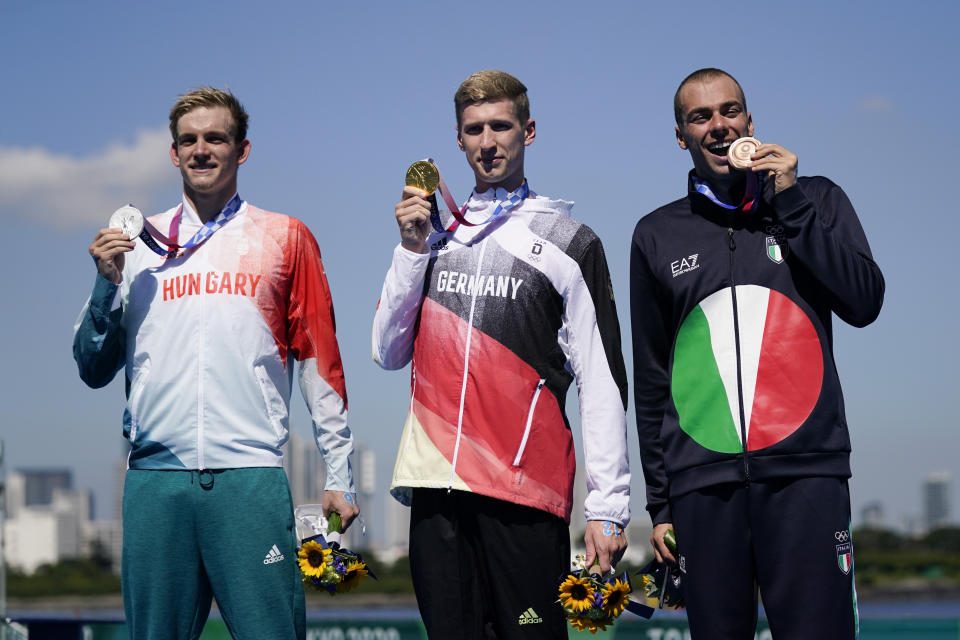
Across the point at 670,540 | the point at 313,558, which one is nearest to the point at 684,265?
the point at 670,540

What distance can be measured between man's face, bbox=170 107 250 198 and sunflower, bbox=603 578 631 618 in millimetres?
2409

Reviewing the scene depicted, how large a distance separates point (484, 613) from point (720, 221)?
6.05 ft

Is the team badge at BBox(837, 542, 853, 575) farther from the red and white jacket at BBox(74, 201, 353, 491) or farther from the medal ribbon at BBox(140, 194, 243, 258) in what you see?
the medal ribbon at BBox(140, 194, 243, 258)

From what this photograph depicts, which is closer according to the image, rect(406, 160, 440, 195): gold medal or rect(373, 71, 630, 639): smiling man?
rect(373, 71, 630, 639): smiling man

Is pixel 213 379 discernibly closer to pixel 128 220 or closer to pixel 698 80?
pixel 128 220

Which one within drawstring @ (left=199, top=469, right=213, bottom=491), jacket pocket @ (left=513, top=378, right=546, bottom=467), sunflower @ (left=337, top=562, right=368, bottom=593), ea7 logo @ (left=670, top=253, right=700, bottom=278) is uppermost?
ea7 logo @ (left=670, top=253, right=700, bottom=278)

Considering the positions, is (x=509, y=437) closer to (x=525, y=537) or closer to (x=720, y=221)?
(x=525, y=537)

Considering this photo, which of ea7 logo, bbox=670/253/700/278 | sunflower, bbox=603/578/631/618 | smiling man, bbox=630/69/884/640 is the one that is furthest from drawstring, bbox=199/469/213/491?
ea7 logo, bbox=670/253/700/278

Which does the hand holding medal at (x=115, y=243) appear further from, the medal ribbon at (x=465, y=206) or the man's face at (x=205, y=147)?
the medal ribbon at (x=465, y=206)

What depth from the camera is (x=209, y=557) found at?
471cm

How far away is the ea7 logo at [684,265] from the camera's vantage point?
15.2 feet

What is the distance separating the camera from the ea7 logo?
15.2 ft

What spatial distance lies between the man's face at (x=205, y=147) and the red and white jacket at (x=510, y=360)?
3.00ft

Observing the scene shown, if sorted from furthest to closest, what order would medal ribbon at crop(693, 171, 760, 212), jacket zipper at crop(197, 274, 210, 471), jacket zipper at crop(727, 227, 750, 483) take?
jacket zipper at crop(197, 274, 210, 471) → medal ribbon at crop(693, 171, 760, 212) → jacket zipper at crop(727, 227, 750, 483)
